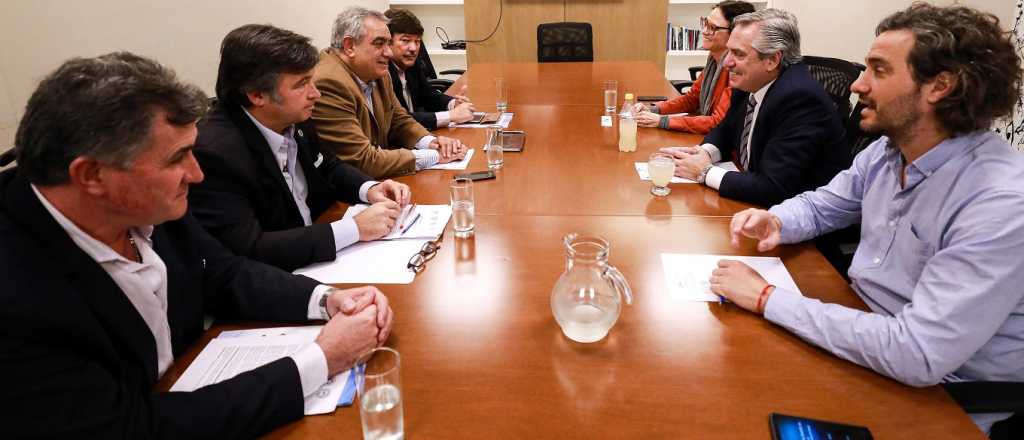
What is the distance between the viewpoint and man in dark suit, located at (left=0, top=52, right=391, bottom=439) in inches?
34.8

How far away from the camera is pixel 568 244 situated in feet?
4.08

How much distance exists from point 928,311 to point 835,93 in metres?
2.39

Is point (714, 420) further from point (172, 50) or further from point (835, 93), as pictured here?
point (172, 50)

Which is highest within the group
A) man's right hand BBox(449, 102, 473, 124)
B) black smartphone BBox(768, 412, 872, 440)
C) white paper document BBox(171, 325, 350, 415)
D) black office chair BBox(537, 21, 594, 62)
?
black office chair BBox(537, 21, 594, 62)

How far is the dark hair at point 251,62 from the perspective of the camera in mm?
1740

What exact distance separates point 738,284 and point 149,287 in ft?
4.04

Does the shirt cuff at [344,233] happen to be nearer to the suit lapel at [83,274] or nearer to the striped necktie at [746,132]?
the suit lapel at [83,274]

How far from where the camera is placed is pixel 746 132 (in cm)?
250

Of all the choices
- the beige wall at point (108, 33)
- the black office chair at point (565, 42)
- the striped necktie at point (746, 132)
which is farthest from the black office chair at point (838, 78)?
the beige wall at point (108, 33)

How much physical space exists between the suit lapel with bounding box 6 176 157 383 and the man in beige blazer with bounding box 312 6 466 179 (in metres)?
1.38

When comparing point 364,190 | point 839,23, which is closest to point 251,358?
point 364,190

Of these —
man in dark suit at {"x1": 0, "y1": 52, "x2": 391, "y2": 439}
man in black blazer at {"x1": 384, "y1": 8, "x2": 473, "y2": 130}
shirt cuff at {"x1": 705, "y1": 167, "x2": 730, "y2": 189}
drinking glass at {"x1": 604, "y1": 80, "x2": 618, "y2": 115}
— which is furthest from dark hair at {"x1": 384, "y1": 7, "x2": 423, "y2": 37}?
man in dark suit at {"x1": 0, "y1": 52, "x2": 391, "y2": 439}

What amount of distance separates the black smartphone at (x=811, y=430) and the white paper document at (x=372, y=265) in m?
0.87

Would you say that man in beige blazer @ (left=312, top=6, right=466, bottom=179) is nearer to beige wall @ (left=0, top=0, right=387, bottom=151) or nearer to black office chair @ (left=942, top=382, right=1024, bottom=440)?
beige wall @ (left=0, top=0, right=387, bottom=151)
